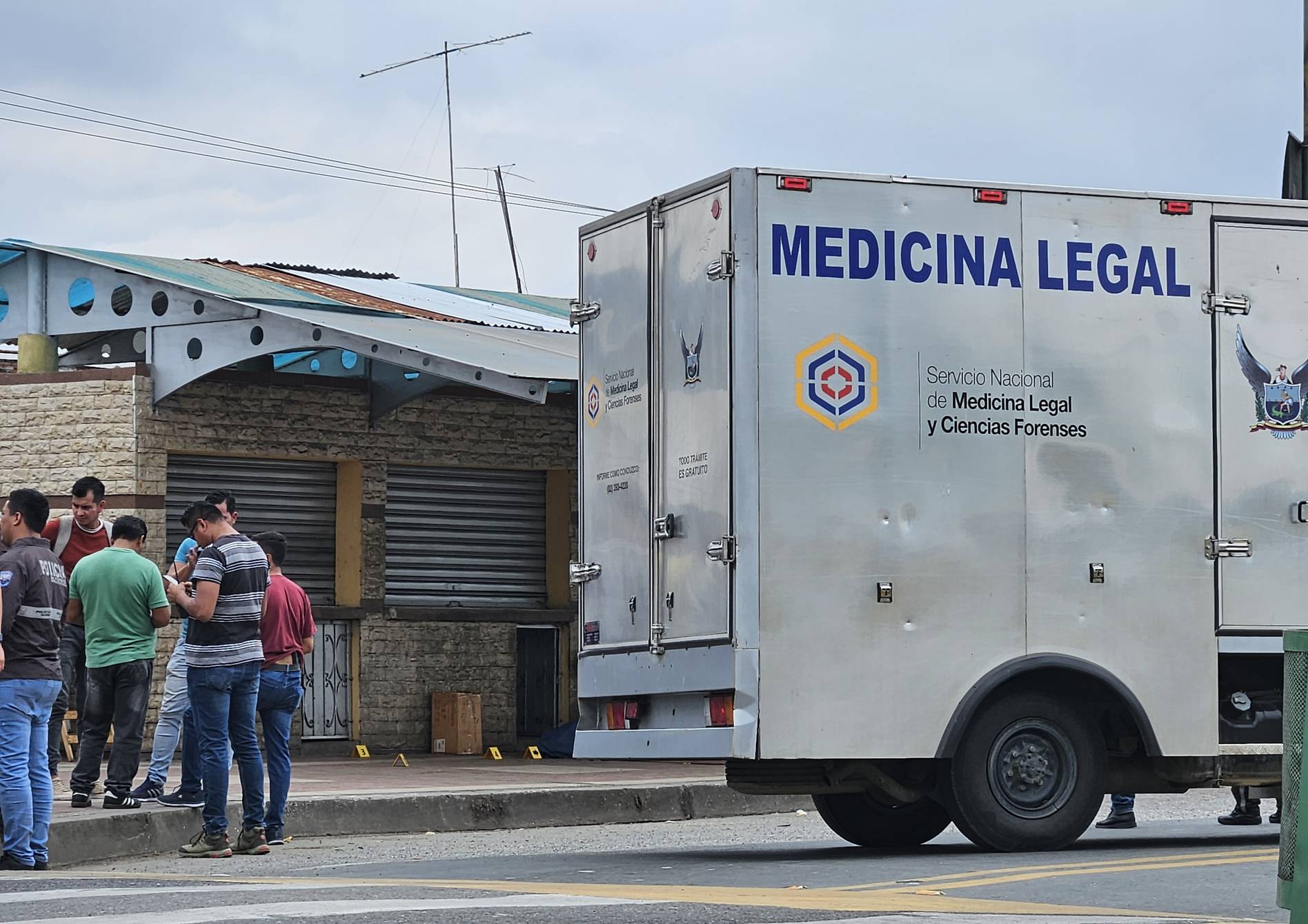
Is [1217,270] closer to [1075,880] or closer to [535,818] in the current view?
[1075,880]

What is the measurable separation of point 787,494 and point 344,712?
11.0 m

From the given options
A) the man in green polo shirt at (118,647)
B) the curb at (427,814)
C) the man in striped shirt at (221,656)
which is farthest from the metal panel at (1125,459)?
the man in green polo shirt at (118,647)

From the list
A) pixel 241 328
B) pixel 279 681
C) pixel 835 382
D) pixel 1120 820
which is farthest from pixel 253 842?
pixel 241 328

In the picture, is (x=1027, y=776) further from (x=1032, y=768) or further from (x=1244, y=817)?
(x=1244, y=817)

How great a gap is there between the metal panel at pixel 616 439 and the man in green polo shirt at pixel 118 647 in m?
2.75

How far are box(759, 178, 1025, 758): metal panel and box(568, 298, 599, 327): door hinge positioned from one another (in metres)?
1.66

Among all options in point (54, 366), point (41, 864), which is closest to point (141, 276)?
point (54, 366)

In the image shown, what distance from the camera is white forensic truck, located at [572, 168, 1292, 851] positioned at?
10.3 m

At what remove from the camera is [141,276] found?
18.8 metres

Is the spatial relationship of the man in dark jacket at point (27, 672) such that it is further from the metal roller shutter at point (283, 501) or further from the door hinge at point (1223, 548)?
the metal roller shutter at point (283, 501)

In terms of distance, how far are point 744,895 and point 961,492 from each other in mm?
2851

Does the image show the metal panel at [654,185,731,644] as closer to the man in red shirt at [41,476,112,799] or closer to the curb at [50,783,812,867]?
the curb at [50,783,812,867]

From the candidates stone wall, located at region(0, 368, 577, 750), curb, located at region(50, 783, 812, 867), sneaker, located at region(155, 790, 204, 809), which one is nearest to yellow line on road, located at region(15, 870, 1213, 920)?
curb, located at region(50, 783, 812, 867)

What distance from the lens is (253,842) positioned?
11312mm
